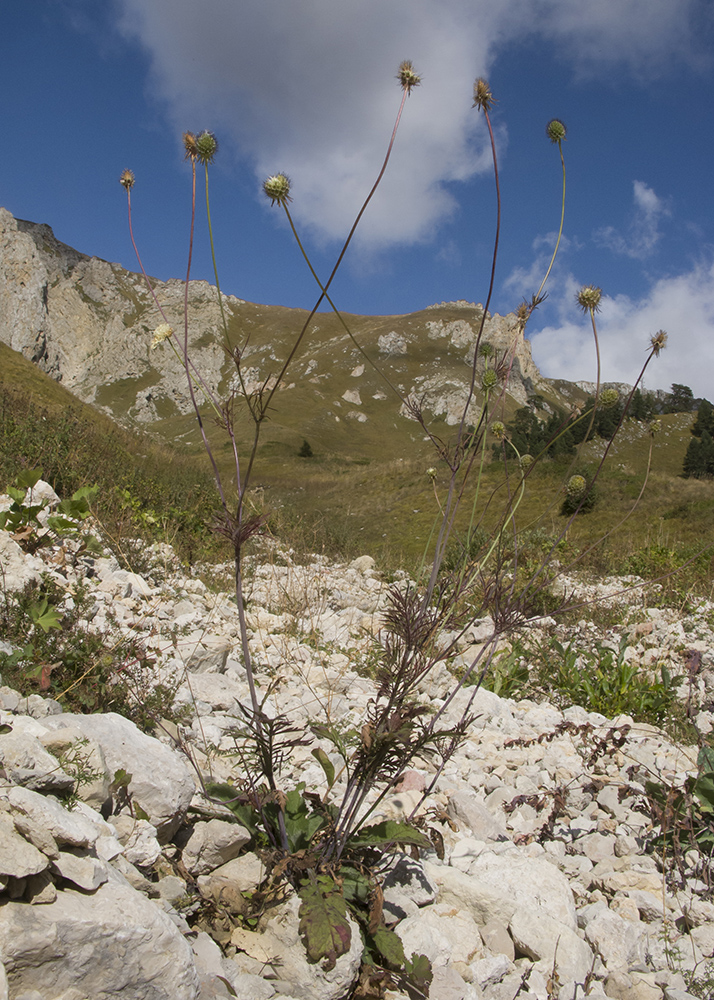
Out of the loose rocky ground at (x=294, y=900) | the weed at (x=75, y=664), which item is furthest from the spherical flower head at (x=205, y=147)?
the weed at (x=75, y=664)

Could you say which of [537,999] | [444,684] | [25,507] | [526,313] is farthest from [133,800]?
[25,507]

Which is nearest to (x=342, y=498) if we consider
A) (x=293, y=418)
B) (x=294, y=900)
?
(x=294, y=900)

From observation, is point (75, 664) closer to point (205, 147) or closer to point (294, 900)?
point (294, 900)

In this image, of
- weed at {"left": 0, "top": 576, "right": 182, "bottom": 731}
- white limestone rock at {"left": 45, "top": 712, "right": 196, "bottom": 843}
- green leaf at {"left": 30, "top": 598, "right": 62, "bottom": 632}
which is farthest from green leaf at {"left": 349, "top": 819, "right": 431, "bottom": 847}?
green leaf at {"left": 30, "top": 598, "right": 62, "bottom": 632}

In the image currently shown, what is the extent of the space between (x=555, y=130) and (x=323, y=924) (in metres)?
3.14

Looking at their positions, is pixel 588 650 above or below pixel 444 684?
above

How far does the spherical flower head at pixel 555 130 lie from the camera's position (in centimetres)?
239

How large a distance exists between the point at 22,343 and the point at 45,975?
4327 inches

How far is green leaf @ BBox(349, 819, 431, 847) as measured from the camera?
199cm

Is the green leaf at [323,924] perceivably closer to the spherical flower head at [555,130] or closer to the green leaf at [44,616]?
the green leaf at [44,616]

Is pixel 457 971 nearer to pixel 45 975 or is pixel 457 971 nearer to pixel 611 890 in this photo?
pixel 611 890

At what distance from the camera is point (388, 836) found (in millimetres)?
2039

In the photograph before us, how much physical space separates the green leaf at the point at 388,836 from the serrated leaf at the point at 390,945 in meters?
0.25

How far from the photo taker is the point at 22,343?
303 feet
